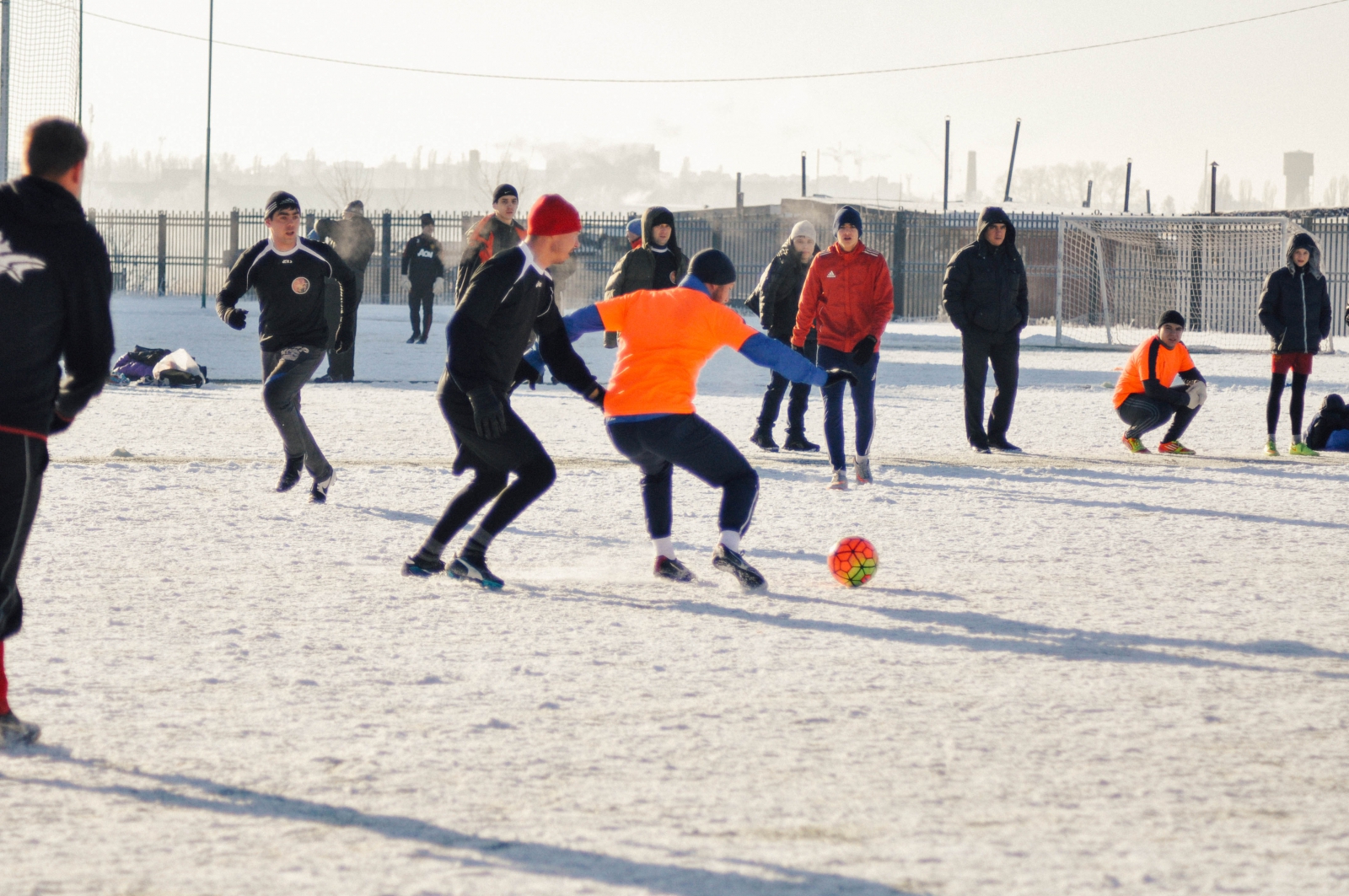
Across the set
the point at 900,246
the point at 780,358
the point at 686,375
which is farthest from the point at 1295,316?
the point at 900,246

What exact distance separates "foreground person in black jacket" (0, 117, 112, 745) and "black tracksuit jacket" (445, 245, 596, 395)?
204 centimetres

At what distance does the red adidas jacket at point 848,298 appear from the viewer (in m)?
9.47

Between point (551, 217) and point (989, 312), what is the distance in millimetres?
5506

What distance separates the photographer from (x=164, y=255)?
3950 centimetres

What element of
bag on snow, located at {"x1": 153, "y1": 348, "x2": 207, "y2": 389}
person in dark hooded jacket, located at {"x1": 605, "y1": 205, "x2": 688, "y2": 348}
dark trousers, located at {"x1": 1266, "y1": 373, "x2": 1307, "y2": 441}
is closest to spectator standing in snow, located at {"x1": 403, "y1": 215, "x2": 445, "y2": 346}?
bag on snow, located at {"x1": 153, "y1": 348, "x2": 207, "y2": 389}

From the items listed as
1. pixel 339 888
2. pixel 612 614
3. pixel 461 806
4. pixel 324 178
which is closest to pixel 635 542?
pixel 612 614

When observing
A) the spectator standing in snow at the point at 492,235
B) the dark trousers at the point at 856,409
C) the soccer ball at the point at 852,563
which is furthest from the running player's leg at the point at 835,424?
the soccer ball at the point at 852,563

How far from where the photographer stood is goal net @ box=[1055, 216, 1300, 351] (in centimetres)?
2898

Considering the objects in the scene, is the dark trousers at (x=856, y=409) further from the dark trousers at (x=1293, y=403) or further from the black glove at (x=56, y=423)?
the black glove at (x=56, y=423)

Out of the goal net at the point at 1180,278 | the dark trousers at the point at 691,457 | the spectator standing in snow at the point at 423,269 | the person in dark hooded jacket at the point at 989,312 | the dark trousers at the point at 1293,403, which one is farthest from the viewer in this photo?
the goal net at the point at 1180,278

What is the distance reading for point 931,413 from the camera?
14.2m

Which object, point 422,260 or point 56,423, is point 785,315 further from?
point 422,260

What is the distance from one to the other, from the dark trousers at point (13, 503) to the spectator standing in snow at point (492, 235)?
515cm

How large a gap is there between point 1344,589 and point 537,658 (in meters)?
3.58
